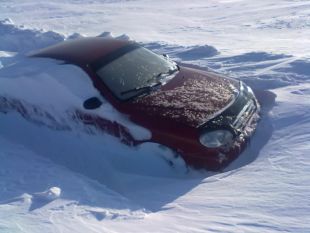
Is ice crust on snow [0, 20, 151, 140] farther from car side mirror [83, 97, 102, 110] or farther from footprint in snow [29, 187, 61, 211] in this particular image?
footprint in snow [29, 187, 61, 211]

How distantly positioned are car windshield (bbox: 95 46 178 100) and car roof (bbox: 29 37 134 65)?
0.51 ft

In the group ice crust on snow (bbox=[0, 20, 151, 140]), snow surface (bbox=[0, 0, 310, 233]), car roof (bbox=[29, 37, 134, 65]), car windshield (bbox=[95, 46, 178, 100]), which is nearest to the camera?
snow surface (bbox=[0, 0, 310, 233])

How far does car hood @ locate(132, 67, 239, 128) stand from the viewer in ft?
14.9

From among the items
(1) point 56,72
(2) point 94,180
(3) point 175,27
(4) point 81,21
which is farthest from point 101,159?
Result: (4) point 81,21

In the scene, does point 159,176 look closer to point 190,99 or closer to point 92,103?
point 190,99

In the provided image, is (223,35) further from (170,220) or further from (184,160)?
(170,220)

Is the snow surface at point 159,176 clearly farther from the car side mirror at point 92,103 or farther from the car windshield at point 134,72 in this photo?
the car windshield at point 134,72

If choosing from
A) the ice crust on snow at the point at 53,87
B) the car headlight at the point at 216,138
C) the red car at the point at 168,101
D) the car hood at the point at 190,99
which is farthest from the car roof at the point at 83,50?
the car headlight at the point at 216,138

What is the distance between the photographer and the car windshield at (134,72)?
4945 mm

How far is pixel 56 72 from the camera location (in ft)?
17.3

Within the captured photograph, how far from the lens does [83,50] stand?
5.62 metres

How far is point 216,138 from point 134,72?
4.35 feet

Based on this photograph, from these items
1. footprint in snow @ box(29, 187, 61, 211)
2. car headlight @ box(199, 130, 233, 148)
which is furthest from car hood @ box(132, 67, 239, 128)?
footprint in snow @ box(29, 187, 61, 211)

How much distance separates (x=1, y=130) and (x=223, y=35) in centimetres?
608
